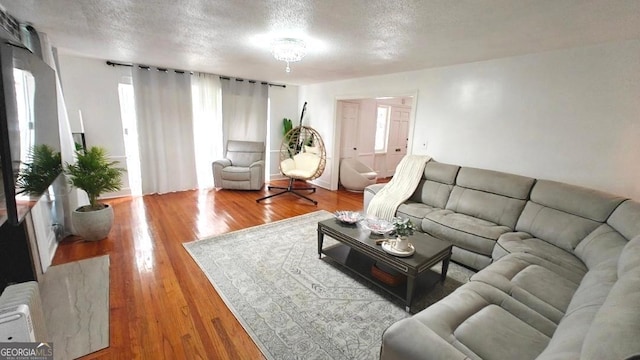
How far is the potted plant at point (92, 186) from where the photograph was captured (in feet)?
9.17

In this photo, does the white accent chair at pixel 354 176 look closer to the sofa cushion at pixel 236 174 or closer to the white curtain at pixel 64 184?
the sofa cushion at pixel 236 174

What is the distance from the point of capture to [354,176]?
5.42m

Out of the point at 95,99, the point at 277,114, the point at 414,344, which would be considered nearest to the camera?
the point at 414,344

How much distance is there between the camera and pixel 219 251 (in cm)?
284

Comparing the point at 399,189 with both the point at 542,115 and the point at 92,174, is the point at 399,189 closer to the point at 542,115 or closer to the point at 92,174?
the point at 542,115

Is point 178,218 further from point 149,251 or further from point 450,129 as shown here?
point 450,129

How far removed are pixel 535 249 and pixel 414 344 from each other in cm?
168

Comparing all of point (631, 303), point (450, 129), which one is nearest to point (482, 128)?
point (450, 129)

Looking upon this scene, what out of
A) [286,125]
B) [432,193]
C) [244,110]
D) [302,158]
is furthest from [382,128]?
[432,193]

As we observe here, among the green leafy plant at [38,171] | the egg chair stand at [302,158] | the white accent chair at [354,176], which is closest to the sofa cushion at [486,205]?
the egg chair stand at [302,158]

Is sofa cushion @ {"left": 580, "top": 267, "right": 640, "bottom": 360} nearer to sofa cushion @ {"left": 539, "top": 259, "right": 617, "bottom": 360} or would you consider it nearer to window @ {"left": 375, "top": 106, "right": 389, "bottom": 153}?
sofa cushion @ {"left": 539, "top": 259, "right": 617, "bottom": 360}

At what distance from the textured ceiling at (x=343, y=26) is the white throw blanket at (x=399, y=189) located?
129 centimetres

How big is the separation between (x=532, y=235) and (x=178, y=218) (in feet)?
13.4

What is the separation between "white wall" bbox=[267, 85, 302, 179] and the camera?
5978 mm
